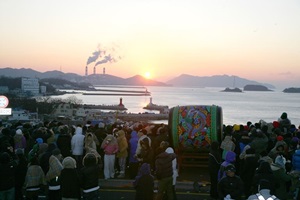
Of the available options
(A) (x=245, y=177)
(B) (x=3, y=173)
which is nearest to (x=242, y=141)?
(A) (x=245, y=177)

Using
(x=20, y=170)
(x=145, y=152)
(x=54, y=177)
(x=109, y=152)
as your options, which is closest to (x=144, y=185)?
(x=54, y=177)

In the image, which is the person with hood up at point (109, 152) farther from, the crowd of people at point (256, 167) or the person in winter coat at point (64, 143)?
the crowd of people at point (256, 167)

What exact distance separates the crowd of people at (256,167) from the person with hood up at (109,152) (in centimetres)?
293

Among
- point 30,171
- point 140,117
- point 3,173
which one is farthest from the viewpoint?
point 140,117

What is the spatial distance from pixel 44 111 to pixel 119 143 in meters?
82.4

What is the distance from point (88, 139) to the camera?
11.2 meters

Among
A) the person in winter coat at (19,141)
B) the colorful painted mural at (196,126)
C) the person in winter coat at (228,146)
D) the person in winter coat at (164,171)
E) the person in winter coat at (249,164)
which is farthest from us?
the colorful painted mural at (196,126)

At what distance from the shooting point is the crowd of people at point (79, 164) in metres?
7.60

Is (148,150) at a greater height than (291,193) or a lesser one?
greater

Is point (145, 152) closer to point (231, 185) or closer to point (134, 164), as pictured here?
point (134, 164)

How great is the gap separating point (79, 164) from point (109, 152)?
1.24 meters

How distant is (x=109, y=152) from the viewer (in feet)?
37.0

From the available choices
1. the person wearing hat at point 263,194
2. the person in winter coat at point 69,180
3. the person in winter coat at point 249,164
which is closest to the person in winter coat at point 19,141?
the person in winter coat at point 69,180

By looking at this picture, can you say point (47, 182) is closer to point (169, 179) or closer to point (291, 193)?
point (169, 179)
